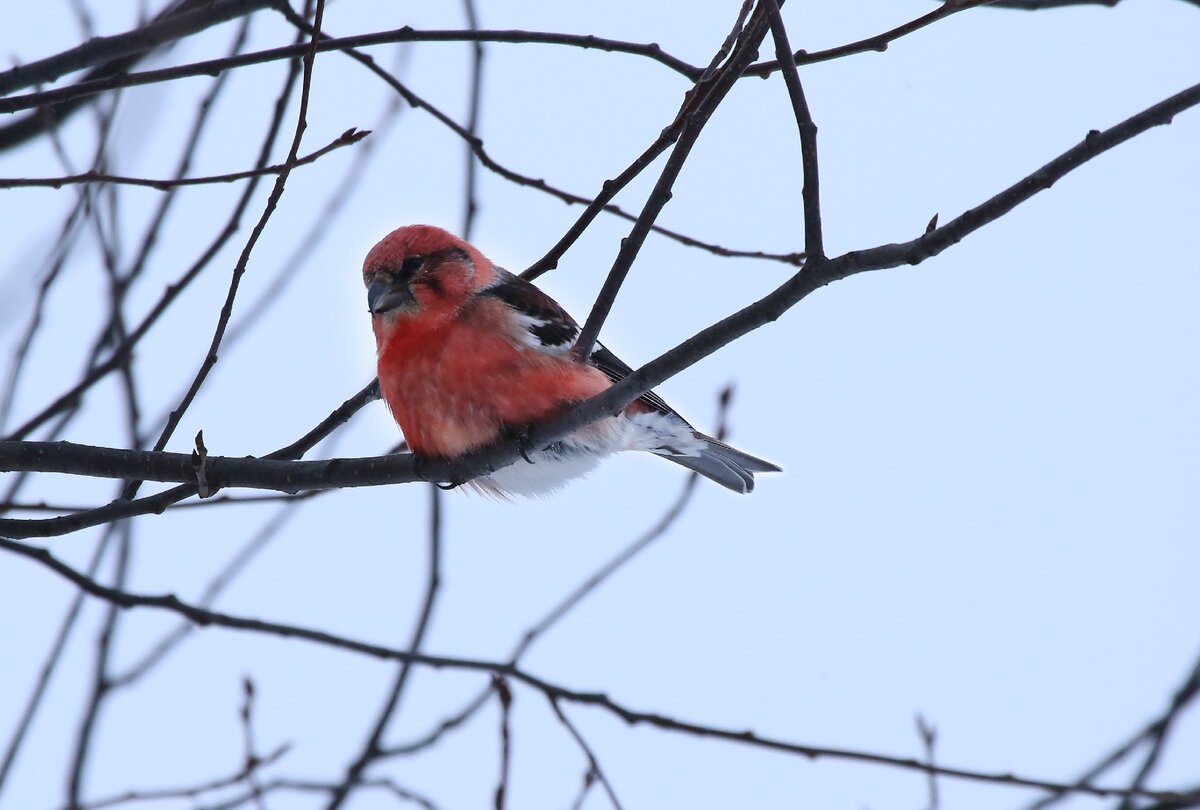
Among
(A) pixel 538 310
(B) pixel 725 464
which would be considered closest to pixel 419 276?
(A) pixel 538 310

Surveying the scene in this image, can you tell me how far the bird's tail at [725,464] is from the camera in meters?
5.54

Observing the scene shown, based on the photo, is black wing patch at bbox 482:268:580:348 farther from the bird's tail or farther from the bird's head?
the bird's tail

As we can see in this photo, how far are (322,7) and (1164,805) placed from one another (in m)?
3.26

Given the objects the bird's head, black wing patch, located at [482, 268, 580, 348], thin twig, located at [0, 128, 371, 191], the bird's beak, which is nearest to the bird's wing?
black wing patch, located at [482, 268, 580, 348]

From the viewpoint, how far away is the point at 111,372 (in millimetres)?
4145

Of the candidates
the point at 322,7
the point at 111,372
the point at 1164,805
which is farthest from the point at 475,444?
the point at 1164,805

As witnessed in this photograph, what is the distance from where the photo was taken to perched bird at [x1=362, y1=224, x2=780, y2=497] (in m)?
4.26

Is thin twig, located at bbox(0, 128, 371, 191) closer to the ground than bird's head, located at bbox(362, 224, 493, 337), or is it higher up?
closer to the ground

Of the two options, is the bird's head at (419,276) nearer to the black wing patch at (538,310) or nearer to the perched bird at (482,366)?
the perched bird at (482,366)

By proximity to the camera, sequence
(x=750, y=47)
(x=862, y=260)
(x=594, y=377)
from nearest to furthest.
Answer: (x=862, y=260) < (x=750, y=47) < (x=594, y=377)

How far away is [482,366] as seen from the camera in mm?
4344

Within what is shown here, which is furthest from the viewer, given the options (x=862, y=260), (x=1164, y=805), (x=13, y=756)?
(x=13, y=756)

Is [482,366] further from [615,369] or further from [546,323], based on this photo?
[615,369]

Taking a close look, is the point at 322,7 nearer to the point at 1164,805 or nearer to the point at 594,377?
the point at 594,377
